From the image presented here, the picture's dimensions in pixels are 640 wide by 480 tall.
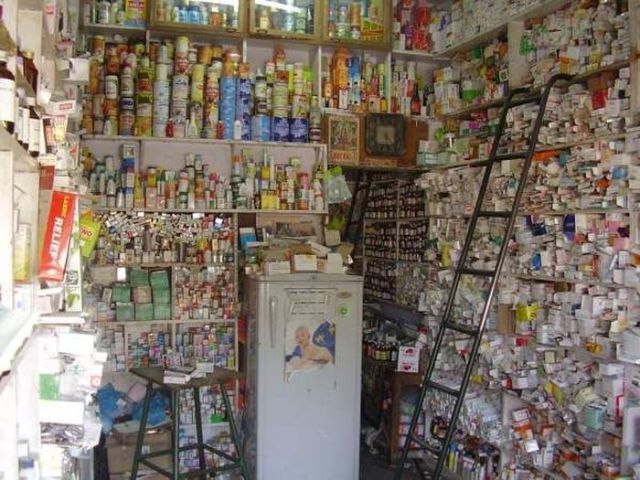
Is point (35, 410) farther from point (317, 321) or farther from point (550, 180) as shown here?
point (550, 180)

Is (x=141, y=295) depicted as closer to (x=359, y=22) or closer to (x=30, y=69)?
(x=359, y=22)

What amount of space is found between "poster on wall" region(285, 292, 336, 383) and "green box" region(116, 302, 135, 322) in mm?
1103

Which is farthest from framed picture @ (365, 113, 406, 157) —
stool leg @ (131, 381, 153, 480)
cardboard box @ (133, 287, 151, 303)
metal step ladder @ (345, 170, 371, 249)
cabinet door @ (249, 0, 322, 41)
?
stool leg @ (131, 381, 153, 480)

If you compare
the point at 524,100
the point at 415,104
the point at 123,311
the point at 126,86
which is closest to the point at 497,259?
the point at 524,100

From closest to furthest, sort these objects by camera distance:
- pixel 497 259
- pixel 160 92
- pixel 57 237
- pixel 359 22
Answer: pixel 57 237 → pixel 497 259 → pixel 160 92 → pixel 359 22

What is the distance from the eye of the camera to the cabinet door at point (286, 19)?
469cm

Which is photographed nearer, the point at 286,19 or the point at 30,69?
the point at 30,69

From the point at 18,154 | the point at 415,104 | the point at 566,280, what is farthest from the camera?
the point at 415,104

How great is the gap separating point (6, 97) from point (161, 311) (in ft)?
10.7

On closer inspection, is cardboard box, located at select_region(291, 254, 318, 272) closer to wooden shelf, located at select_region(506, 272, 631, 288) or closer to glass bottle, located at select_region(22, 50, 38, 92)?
wooden shelf, located at select_region(506, 272, 631, 288)

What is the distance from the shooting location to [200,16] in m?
4.64

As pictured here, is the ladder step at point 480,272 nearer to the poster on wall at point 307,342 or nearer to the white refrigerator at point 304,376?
the white refrigerator at point 304,376

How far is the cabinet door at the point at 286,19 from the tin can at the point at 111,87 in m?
1.00

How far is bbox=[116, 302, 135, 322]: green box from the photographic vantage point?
452cm
